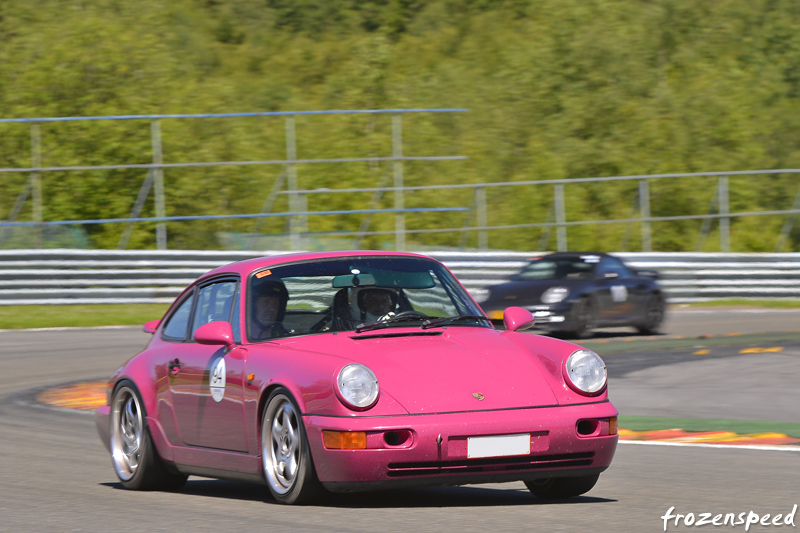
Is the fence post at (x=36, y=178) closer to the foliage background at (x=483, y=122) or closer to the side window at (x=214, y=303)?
the foliage background at (x=483, y=122)

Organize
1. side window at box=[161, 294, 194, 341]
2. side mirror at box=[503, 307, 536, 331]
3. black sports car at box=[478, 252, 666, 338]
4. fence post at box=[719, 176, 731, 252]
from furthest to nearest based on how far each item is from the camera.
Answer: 1. fence post at box=[719, 176, 731, 252]
2. black sports car at box=[478, 252, 666, 338]
3. side window at box=[161, 294, 194, 341]
4. side mirror at box=[503, 307, 536, 331]

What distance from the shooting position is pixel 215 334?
662 centimetres

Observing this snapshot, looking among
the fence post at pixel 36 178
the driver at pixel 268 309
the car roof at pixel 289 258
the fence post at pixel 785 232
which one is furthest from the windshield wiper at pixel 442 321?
the fence post at pixel 785 232

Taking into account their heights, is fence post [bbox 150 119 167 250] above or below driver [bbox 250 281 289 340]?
above

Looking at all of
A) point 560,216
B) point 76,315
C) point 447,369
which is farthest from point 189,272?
point 447,369

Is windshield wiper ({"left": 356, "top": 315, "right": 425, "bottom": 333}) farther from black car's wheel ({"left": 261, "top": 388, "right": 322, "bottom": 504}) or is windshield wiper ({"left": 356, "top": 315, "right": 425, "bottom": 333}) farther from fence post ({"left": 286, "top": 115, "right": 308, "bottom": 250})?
fence post ({"left": 286, "top": 115, "right": 308, "bottom": 250})

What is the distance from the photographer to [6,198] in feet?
89.8

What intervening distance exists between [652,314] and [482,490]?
12965 mm

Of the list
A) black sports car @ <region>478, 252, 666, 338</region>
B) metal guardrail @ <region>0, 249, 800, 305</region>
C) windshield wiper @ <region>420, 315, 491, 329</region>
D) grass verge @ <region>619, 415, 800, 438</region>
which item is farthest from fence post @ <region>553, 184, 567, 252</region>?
windshield wiper @ <region>420, 315, 491, 329</region>

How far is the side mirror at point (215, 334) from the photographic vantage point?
6.62m

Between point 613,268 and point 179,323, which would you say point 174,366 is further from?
point 613,268

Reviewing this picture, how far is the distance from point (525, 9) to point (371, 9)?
33.0ft

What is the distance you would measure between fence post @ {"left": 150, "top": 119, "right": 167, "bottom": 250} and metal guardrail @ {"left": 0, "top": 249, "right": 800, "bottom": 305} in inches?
32.6

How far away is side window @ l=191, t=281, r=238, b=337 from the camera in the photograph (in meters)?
7.03
